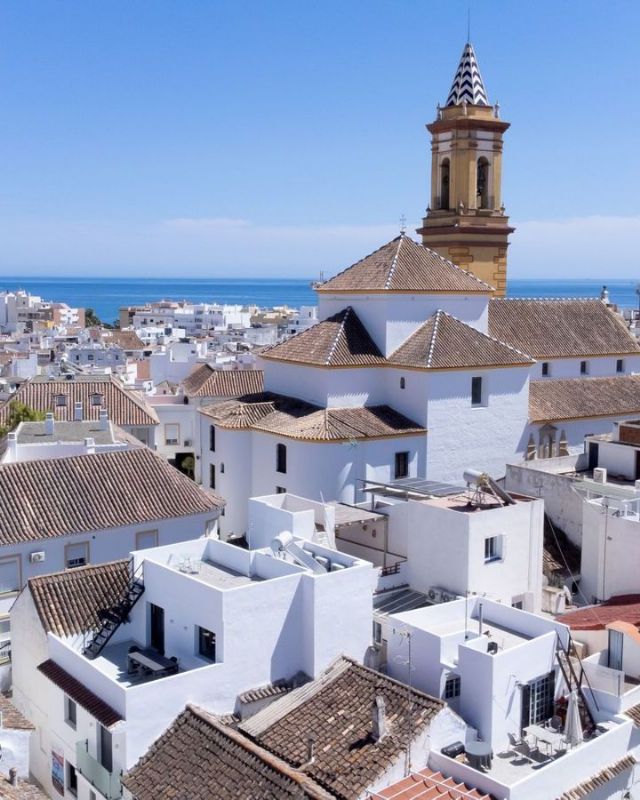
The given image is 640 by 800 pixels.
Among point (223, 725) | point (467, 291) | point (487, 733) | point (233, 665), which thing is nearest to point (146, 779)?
point (223, 725)

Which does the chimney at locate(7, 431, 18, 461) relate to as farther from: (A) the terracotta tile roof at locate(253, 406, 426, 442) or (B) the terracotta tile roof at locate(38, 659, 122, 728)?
(B) the terracotta tile roof at locate(38, 659, 122, 728)

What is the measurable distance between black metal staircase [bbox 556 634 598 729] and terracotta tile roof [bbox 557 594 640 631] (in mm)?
1582

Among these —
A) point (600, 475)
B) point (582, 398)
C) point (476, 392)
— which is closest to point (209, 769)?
point (600, 475)

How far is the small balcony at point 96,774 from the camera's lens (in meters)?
14.9

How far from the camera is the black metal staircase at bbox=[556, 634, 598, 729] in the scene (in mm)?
16578

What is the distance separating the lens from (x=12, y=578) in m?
21.0

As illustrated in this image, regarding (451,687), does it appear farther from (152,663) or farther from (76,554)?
(76,554)

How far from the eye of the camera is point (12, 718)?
17578 millimetres

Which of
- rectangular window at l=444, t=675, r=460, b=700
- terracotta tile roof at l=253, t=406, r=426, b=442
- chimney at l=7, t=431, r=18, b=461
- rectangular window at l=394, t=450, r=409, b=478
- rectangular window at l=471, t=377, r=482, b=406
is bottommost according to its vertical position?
rectangular window at l=444, t=675, r=460, b=700

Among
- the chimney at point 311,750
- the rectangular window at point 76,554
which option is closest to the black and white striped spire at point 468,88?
the rectangular window at point 76,554

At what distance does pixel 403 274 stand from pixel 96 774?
1796cm

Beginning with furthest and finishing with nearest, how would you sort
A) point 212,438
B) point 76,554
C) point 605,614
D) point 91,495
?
point 212,438
point 91,495
point 76,554
point 605,614

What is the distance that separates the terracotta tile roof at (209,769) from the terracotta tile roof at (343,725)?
40 cm

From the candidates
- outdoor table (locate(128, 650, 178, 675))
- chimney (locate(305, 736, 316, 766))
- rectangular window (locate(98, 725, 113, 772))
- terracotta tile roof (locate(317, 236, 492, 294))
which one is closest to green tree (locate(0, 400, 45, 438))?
terracotta tile roof (locate(317, 236, 492, 294))
